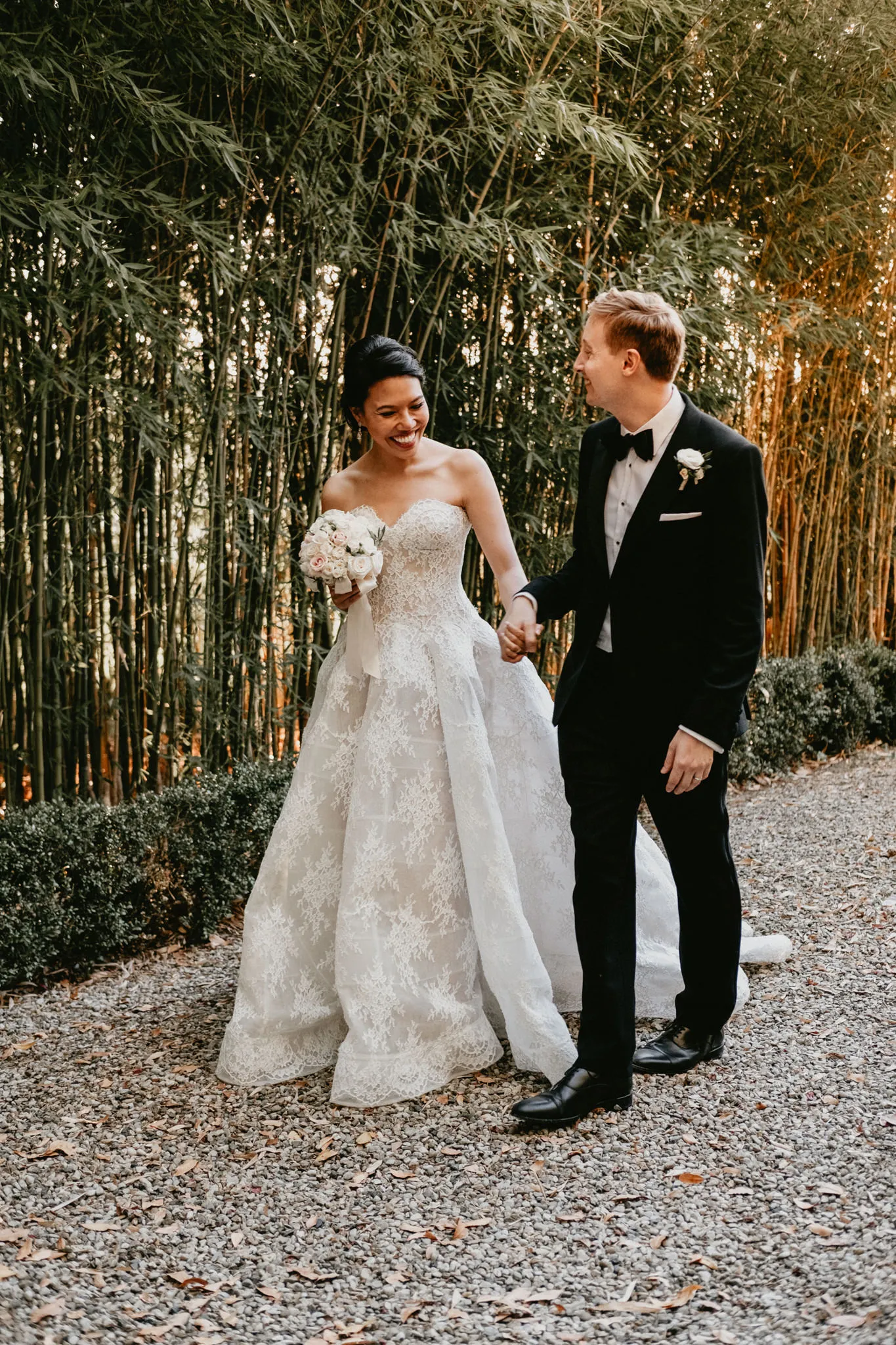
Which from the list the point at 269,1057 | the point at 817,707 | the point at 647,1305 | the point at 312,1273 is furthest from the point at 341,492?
the point at 817,707

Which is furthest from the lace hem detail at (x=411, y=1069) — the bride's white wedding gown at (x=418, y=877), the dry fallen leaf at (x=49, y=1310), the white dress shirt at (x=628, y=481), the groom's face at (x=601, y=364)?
the groom's face at (x=601, y=364)

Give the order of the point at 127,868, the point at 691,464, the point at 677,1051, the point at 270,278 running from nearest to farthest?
the point at 691,464
the point at 677,1051
the point at 127,868
the point at 270,278

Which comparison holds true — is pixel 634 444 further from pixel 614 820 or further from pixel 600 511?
pixel 614 820

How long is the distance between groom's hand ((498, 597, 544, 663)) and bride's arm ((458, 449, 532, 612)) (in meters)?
0.25

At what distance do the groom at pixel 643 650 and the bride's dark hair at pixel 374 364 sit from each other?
436 mm

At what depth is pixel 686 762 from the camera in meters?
2.25

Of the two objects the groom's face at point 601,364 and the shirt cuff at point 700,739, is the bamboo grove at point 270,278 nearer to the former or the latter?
the groom's face at point 601,364

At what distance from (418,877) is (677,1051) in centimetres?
66

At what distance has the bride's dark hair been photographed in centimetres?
259

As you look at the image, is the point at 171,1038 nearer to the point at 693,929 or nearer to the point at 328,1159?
the point at 328,1159

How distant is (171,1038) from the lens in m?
2.91

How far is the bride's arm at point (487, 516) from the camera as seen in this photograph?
2760 mm

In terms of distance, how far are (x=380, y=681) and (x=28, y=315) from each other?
1665mm

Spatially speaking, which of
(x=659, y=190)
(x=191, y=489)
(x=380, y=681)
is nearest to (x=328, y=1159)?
(x=380, y=681)
